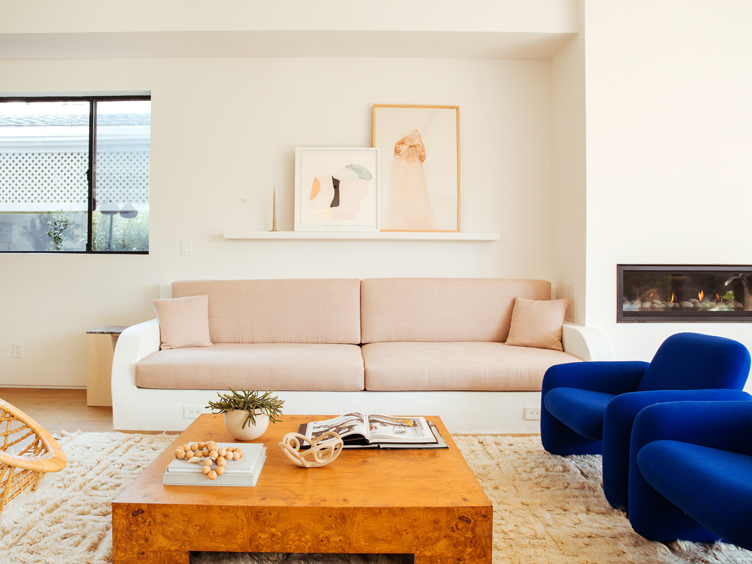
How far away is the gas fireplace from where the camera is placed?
306cm

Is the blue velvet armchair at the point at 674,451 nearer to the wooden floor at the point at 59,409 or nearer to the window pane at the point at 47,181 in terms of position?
the wooden floor at the point at 59,409

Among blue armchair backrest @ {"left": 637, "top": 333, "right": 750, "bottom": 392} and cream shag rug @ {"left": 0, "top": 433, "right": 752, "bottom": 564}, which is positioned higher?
blue armchair backrest @ {"left": 637, "top": 333, "right": 750, "bottom": 392}

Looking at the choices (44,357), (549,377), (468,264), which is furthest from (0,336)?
(549,377)

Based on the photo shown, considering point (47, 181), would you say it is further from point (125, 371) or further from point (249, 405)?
point (249, 405)

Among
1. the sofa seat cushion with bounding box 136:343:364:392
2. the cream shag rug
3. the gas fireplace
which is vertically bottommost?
the cream shag rug

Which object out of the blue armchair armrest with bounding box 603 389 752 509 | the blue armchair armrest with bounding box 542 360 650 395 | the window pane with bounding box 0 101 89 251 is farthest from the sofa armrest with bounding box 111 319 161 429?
the blue armchair armrest with bounding box 603 389 752 509

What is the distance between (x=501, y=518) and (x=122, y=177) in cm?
355

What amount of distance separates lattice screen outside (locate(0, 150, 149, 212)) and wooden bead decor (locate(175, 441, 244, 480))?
9.46 feet

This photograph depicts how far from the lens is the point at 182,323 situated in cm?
292

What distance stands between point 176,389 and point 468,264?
7.07 ft

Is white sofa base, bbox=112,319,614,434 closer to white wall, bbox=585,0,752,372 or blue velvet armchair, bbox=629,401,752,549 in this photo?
white wall, bbox=585,0,752,372

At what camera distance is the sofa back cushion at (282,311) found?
315 cm

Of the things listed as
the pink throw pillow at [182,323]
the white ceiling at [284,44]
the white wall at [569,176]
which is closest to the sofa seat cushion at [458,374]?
the white wall at [569,176]

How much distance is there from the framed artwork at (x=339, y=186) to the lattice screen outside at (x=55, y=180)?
4.35 feet
